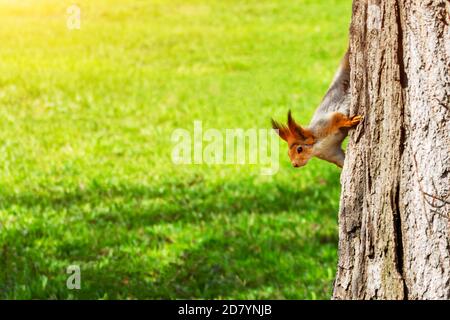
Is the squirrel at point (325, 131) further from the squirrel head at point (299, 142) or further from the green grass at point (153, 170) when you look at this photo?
the green grass at point (153, 170)

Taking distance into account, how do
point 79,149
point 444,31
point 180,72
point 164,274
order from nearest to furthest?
point 444,31 → point 164,274 → point 79,149 → point 180,72

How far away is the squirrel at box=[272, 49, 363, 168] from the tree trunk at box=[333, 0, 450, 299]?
0.06m

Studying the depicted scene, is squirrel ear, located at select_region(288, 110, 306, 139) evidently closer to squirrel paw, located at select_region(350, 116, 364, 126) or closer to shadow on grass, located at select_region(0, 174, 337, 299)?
squirrel paw, located at select_region(350, 116, 364, 126)

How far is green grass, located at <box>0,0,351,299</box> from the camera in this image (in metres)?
6.19

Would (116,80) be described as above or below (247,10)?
below

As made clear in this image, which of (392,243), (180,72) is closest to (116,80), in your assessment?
(180,72)

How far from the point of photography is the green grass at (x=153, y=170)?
619cm

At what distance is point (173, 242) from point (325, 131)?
370 cm

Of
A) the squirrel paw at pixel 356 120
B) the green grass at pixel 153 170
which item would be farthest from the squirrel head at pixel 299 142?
the green grass at pixel 153 170

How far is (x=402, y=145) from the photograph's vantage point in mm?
3230

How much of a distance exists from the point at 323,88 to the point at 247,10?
6.38 metres

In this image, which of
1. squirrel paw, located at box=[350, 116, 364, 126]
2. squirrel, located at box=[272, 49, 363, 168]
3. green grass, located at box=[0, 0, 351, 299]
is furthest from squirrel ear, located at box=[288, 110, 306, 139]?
green grass, located at box=[0, 0, 351, 299]

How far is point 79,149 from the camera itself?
9.13 metres

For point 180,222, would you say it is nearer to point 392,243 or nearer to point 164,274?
point 164,274
